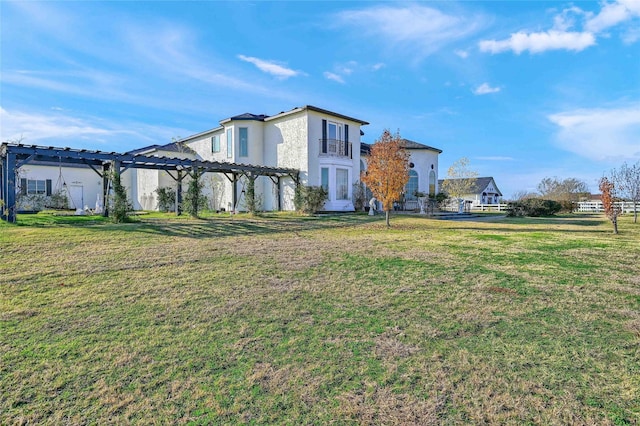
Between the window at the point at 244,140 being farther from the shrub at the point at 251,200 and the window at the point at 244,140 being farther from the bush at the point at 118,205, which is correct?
the bush at the point at 118,205

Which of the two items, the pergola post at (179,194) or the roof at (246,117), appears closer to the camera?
the pergola post at (179,194)

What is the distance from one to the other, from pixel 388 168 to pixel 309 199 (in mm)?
5871

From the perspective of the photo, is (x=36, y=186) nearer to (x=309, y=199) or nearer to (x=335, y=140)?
(x=309, y=199)

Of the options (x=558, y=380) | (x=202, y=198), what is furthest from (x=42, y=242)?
(x=558, y=380)

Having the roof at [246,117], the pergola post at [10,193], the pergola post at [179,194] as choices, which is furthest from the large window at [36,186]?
the pergola post at [10,193]

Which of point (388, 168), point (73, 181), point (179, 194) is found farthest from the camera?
point (73, 181)

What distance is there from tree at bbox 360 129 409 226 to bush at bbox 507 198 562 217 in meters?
15.2

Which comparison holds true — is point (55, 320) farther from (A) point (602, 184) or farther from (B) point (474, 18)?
(A) point (602, 184)

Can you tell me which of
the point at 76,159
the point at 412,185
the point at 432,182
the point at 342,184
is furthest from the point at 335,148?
the point at 76,159

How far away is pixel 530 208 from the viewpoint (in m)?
25.9

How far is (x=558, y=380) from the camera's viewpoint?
10.4ft

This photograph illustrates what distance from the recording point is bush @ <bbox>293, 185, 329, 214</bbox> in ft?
65.0

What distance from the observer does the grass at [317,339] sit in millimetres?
2842

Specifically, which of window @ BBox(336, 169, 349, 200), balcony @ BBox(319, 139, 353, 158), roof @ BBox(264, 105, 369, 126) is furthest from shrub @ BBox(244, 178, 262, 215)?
window @ BBox(336, 169, 349, 200)
